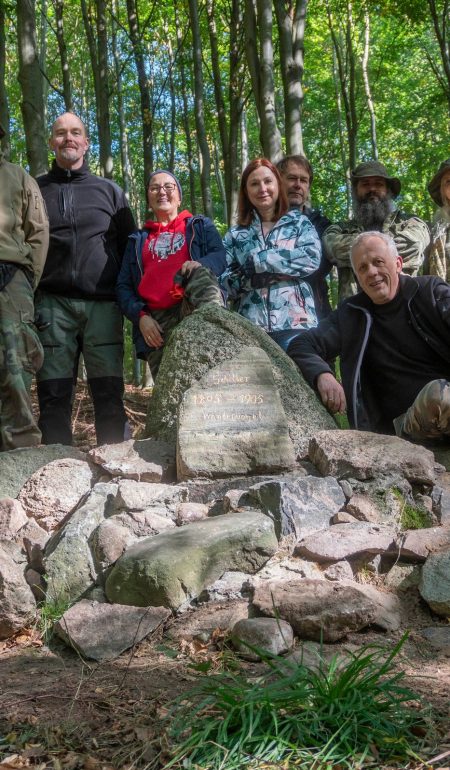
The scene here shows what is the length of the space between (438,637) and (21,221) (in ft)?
12.7

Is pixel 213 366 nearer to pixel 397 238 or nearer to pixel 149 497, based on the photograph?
pixel 149 497

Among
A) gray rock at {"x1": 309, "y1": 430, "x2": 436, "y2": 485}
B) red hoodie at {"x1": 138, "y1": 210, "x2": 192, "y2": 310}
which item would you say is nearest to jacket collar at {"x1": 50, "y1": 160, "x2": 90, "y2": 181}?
red hoodie at {"x1": 138, "y1": 210, "x2": 192, "y2": 310}

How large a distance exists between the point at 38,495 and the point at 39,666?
1.46 m

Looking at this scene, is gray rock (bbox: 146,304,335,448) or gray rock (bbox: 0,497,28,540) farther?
gray rock (bbox: 146,304,335,448)

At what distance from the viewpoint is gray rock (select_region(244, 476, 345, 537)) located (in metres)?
3.89

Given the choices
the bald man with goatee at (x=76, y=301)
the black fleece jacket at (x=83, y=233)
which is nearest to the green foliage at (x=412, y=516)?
the bald man with goatee at (x=76, y=301)

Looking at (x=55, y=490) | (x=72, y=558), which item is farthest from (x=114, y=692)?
(x=55, y=490)

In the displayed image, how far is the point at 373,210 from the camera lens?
19.2 feet

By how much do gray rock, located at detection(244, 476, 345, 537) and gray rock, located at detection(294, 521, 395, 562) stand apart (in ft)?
0.38

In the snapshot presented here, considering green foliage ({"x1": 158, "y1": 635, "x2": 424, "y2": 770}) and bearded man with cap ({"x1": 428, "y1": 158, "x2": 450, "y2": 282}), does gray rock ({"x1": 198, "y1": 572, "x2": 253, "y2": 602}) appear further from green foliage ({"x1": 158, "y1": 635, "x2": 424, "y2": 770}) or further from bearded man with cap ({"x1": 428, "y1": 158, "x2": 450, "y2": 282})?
bearded man with cap ({"x1": 428, "y1": 158, "x2": 450, "y2": 282})

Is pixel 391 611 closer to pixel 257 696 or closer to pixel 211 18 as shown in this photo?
pixel 257 696

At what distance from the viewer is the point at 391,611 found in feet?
11.0

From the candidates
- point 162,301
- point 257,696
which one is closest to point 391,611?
point 257,696

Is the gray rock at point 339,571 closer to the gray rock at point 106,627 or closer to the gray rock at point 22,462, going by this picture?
the gray rock at point 106,627
